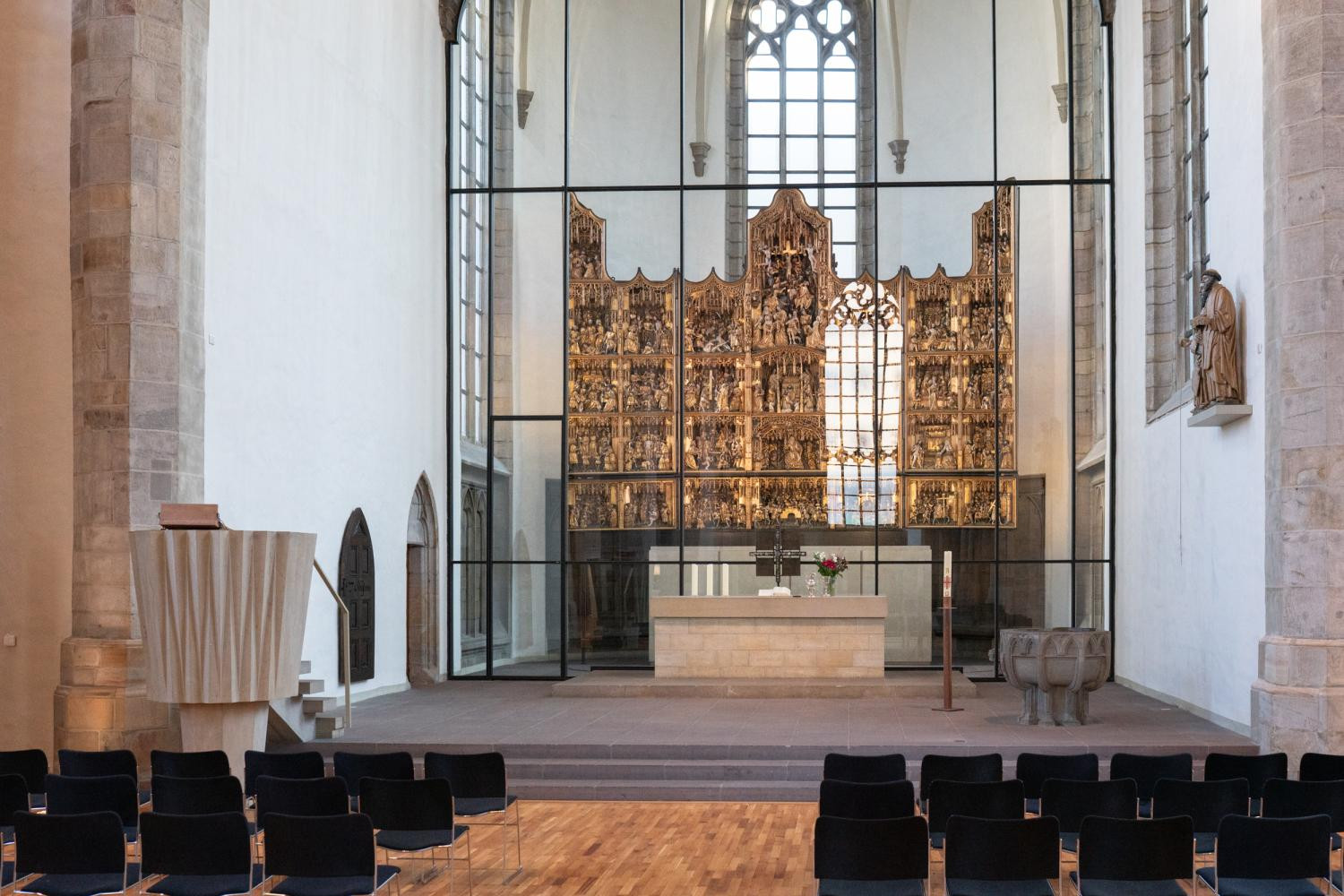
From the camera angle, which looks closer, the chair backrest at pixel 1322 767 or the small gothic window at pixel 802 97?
the chair backrest at pixel 1322 767

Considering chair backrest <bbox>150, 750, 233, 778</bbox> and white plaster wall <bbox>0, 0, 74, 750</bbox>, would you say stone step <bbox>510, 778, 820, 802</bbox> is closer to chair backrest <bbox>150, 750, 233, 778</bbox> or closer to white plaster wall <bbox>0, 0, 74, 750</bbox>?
chair backrest <bbox>150, 750, 233, 778</bbox>

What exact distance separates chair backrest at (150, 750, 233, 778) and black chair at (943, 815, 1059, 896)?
15.1 ft

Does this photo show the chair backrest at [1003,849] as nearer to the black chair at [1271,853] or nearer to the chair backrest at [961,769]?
the black chair at [1271,853]

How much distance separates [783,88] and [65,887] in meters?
19.4

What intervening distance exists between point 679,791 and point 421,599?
844 centimetres

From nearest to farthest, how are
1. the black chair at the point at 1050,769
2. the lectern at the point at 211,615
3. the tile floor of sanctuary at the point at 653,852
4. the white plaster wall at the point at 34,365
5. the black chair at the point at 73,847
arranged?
the black chair at the point at 73,847 → the black chair at the point at 1050,769 → the tile floor of sanctuary at the point at 653,852 → the lectern at the point at 211,615 → the white plaster wall at the point at 34,365

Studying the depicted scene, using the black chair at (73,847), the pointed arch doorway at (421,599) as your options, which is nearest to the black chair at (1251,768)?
the black chair at (73,847)

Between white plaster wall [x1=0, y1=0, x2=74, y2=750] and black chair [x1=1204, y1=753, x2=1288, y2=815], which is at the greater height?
white plaster wall [x1=0, y1=0, x2=74, y2=750]

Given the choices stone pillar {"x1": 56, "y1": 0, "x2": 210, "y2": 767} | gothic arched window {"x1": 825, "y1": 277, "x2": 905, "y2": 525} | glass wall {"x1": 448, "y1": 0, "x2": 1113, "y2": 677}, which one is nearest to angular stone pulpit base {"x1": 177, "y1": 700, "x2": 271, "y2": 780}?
stone pillar {"x1": 56, "y1": 0, "x2": 210, "y2": 767}

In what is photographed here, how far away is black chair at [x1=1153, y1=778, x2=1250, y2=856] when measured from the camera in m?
7.96

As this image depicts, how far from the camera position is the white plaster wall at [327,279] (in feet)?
45.7

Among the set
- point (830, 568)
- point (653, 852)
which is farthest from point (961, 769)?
point (830, 568)

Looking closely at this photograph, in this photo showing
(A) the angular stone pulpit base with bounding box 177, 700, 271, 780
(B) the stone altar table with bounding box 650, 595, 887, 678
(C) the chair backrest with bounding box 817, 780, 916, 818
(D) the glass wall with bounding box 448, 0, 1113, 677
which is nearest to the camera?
(C) the chair backrest with bounding box 817, 780, 916, 818

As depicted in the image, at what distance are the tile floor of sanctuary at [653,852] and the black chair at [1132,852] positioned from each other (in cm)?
206
